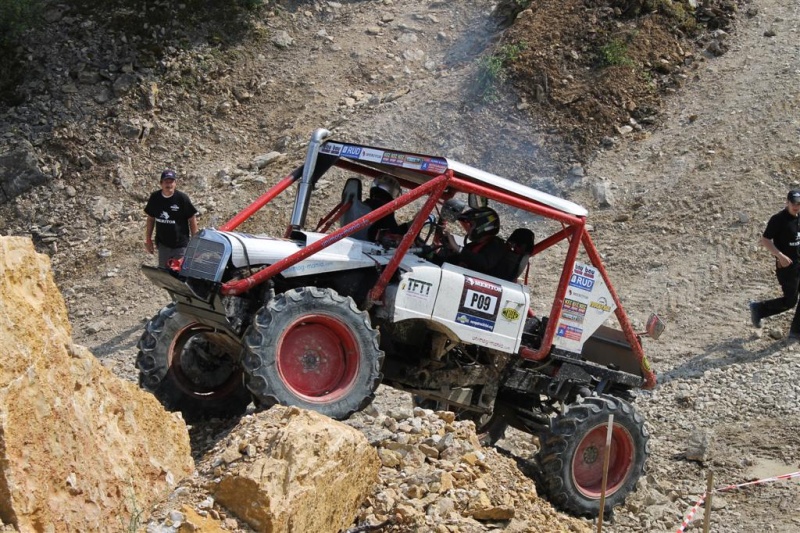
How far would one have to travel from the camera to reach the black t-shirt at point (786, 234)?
37.6 ft

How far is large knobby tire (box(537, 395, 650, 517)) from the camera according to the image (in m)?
8.09

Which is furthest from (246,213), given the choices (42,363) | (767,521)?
(767,521)

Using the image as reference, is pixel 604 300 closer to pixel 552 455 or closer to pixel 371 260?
pixel 552 455

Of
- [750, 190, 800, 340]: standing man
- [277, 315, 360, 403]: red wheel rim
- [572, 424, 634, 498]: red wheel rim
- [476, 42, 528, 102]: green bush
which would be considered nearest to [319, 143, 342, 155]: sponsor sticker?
[277, 315, 360, 403]: red wheel rim

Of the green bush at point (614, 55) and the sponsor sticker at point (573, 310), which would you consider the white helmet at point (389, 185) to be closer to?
the sponsor sticker at point (573, 310)

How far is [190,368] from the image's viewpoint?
8375 millimetres

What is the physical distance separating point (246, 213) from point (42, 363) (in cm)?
348

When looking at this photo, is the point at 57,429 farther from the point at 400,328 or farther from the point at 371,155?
the point at 371,155

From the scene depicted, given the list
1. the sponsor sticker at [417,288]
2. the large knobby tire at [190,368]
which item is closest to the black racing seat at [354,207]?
the sponsor sticker at [417,288]

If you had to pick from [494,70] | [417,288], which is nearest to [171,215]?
[417,288]

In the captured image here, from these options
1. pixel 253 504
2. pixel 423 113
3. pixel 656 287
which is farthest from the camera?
pixel 423 113

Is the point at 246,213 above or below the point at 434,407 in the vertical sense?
above

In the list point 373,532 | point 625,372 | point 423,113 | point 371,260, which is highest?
point 423,113

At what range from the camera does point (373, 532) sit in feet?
19.8
